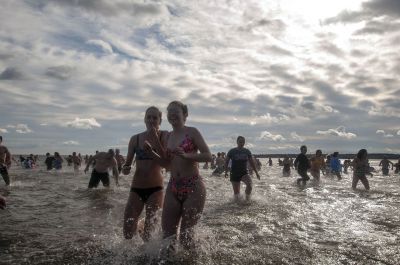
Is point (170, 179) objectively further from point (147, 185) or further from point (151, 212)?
point (151, 212)

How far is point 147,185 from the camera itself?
509cm

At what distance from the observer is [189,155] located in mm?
4352

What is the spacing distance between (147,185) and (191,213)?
2.87 ft

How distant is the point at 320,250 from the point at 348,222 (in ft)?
8.36

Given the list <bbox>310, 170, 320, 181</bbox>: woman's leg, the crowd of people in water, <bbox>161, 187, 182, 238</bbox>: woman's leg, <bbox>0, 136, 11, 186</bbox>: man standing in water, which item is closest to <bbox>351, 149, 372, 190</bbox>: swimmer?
<bbox>310, 170, 320, 181</bbox>: woman's leg

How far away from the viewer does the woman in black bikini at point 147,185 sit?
16.6 ft

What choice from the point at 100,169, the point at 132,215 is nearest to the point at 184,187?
the point at 132,215

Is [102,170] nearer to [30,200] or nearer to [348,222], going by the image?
[30,200]

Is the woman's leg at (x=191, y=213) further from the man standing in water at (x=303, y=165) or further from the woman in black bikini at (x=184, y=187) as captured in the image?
the man standing in water at (x=303, y=165)

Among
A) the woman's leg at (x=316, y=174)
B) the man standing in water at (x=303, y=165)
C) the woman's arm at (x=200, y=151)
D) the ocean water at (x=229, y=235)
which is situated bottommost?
the ocean water at (x=229, y=235)

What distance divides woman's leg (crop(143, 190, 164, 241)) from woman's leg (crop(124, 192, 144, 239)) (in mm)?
136

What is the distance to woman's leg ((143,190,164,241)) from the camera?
5031 mm

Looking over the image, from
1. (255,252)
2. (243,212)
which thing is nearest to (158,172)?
(255,252)

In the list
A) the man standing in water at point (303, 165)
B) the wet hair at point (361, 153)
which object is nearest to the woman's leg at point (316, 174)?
the man standing in water at point (303, 165)
